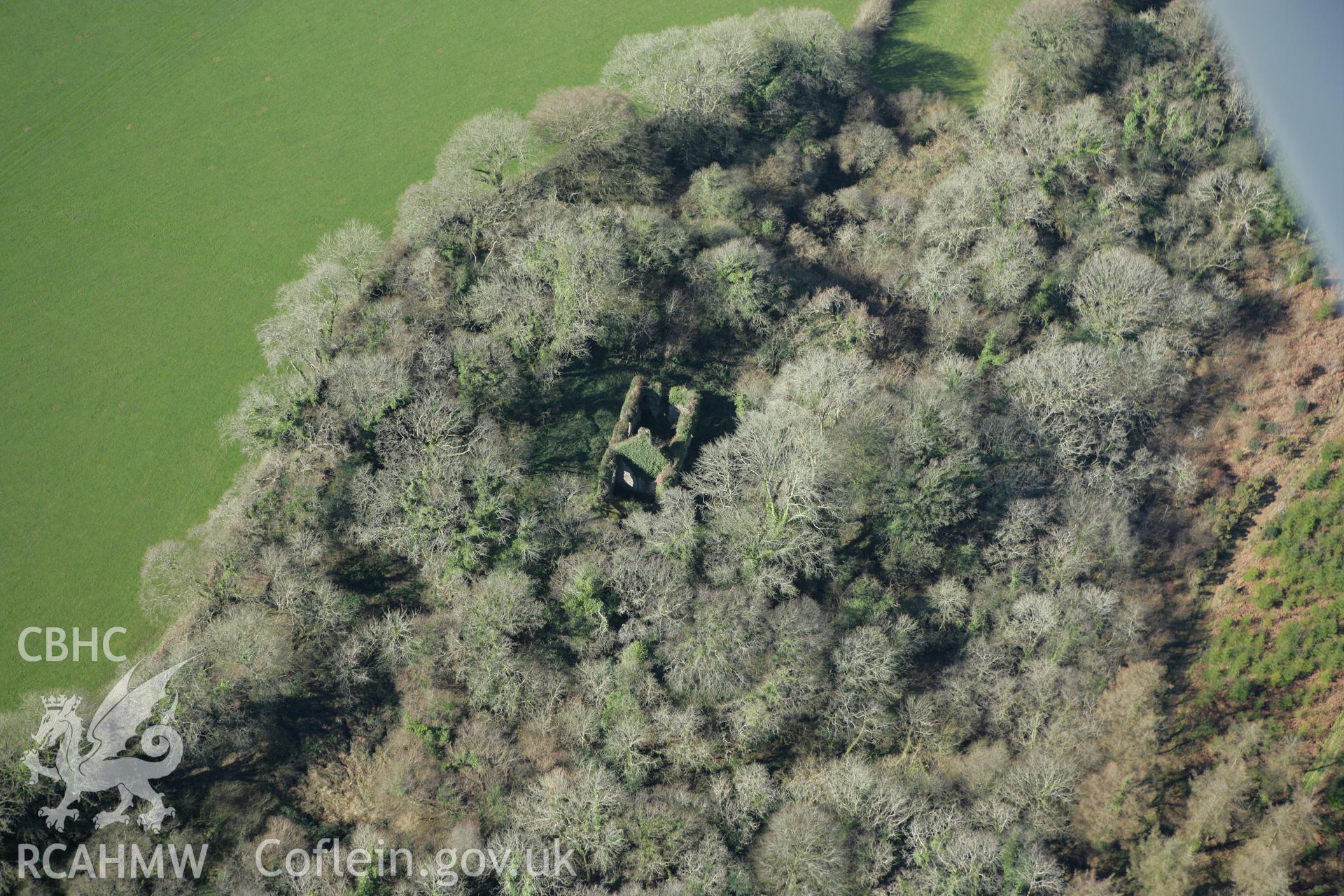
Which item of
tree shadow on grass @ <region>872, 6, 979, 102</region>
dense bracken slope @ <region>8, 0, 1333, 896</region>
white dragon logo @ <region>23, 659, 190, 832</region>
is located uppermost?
tree shadow on grass @ <region>872, 6, 979, 102</region>

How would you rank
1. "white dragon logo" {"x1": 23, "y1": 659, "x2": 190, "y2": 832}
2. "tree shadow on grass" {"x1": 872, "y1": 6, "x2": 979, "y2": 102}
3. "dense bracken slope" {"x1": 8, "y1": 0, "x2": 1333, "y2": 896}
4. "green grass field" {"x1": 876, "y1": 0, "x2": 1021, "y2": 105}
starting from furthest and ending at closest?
"green grass field" {"x1": 876, "y1": 0, "x2": 1021, "y2": 105} < "tree shadow on grass" {"x1": 872, "y1": 6, "x2": 979, "y2": 102} < "dense bracken slope" {"x1": 8, "y1": 0, "x2": 1333, "y2": 896} < "white dragon logo" {"x1": 23, "y1": 659, "x2": 190, "y2": 832}

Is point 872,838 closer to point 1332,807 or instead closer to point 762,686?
point 762,686

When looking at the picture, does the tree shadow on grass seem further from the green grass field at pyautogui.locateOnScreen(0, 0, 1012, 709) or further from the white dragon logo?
the white dragon logo

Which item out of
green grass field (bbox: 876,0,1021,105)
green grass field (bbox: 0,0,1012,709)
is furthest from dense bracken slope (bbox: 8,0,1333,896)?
green grass field (bbox: 876,0,1021,105)

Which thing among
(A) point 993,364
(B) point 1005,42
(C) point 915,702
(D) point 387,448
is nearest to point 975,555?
(C) point 915,702

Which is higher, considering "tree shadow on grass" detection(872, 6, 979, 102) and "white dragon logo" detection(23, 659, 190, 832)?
"tree shadow on grass" detection(872, 6, 979, 102)

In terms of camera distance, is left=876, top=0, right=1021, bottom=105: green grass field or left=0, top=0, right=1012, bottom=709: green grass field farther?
left=876, top=0, right=1021, bottom=105: green grass field

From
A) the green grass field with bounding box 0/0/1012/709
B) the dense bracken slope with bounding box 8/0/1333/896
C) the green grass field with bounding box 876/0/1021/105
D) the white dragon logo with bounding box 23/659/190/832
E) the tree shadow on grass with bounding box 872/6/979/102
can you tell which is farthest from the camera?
the green grass field with bounding box 876/0/1021/105
